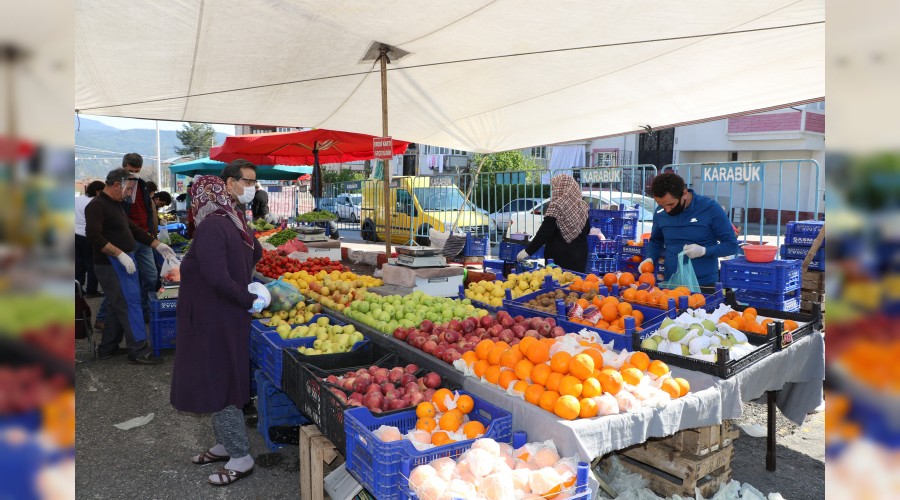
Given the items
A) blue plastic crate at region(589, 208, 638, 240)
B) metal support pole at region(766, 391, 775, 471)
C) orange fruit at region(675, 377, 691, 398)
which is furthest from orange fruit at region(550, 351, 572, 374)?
blue plastic crate at region(589, 208, 638, 240)

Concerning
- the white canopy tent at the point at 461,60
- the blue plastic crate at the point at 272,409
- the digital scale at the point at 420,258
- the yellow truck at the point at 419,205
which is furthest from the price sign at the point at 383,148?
the yellow truck at the point at 419,205

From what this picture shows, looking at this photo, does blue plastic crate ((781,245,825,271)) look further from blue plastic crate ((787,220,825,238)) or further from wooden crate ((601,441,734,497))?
wooden crate ((601,441,734,497))

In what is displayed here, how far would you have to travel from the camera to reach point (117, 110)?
8.94 meters

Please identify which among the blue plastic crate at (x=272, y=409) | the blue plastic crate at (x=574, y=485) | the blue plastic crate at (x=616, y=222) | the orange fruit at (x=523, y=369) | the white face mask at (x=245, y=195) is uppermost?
the white face mask at (x=245, y=195)

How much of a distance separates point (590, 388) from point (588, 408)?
97 millimetres

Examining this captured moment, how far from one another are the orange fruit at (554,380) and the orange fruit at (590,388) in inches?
4.5

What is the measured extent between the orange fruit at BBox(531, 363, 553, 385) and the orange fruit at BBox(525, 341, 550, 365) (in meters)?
0.10

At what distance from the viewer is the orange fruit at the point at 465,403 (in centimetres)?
293

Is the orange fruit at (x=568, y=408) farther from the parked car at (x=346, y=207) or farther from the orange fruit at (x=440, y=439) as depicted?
the parked car at (x=346, y=207)

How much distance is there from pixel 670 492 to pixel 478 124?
23.6ft

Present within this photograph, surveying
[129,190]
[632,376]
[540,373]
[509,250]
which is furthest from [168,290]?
[632,376]

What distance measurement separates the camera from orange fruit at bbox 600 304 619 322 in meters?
4.07

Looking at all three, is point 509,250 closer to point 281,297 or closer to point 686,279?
point 686,279

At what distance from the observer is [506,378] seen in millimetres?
3041
